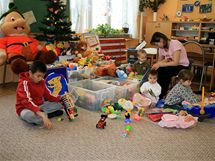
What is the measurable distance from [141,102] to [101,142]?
0.88 m

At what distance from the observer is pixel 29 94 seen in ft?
6.59

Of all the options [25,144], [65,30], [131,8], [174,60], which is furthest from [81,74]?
[131,8]

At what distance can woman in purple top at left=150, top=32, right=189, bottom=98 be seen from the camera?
2.94 metres

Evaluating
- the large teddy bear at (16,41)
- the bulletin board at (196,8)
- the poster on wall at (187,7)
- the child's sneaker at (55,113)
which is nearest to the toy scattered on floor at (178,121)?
the child's sneaker at (55,113)

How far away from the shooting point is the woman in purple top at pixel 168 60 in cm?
294

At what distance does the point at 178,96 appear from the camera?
254 centimetres

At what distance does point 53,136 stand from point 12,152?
1.11ft

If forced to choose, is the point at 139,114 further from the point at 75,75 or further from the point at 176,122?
the point at 75,75

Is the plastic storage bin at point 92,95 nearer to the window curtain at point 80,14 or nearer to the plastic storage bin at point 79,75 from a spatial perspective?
the plastic storage bin at point 79,75

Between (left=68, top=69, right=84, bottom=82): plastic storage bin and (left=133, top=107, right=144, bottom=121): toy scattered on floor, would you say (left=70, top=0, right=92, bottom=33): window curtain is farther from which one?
(left=133, top=107, right=144, bottom=121): toy scattered on floor

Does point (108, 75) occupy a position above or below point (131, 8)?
below

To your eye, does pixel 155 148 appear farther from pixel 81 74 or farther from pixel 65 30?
pixel 65 30

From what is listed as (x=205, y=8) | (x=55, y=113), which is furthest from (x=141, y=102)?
(x=205, y=8)

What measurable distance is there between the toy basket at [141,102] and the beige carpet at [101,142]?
1.09 ft
